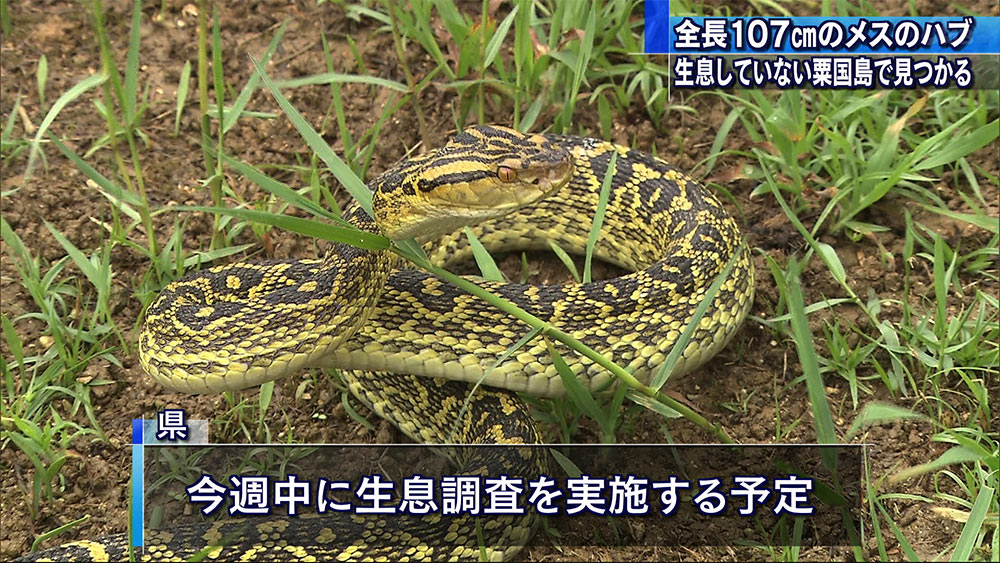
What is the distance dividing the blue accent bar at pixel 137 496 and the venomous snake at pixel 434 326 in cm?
6

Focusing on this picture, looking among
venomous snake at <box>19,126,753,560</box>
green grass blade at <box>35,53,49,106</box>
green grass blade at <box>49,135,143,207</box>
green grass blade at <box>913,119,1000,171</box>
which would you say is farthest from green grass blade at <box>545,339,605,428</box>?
green grass blade at <box>35,53,49,106</box>

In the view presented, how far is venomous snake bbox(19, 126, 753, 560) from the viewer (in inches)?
169

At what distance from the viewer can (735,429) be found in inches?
196

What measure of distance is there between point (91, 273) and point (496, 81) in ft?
7.37

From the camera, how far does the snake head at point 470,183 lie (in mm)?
4281

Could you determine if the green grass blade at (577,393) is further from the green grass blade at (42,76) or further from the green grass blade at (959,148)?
the green grass blade at (42,76)

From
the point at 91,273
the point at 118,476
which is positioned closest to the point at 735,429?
the point at 118,476

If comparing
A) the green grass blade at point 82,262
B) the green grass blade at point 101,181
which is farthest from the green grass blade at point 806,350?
the green grass blade at point 82,262

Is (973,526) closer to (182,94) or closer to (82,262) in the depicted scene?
(82,262)

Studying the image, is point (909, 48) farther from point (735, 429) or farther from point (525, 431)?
point (525, 431)

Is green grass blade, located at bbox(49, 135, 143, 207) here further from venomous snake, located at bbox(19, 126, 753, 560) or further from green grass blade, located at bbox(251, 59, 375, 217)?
green grass blade, located at bbox(251, 59, 375, 217)

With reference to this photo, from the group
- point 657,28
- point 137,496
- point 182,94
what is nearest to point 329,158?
point 137,496
